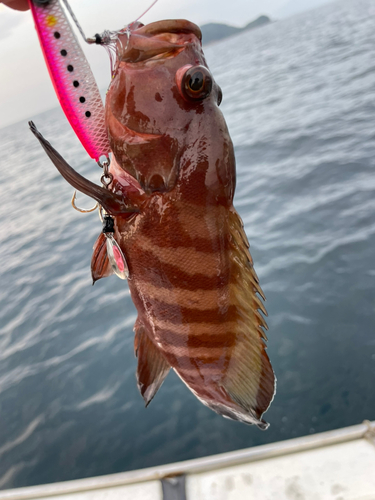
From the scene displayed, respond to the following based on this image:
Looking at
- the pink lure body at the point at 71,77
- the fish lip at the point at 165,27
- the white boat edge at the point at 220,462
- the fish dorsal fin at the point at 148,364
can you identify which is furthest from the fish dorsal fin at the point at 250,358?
the white boat edge at the point at 220,462

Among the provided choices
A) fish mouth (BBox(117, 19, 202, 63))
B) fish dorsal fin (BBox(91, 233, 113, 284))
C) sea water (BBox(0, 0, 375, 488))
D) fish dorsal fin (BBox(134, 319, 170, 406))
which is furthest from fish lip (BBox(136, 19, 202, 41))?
sea water (BBox(0, 0, 375, 488))

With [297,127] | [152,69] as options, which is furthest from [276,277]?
[297,127]

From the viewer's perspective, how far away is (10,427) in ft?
15.8

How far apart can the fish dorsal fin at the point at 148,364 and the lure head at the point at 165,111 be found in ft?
2.09

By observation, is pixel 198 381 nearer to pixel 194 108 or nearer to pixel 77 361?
pixel 194 108

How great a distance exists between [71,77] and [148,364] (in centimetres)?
107

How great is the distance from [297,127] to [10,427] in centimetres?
938

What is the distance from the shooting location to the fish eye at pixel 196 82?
3.68 ft

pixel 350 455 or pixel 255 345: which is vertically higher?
pixel 255 345

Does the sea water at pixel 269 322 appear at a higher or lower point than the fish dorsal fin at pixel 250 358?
lower

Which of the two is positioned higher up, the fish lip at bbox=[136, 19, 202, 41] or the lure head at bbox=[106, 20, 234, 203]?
the fish lip at bbox=[136, 19, 202, 41]

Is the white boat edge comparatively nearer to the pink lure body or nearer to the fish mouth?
the pink lure body

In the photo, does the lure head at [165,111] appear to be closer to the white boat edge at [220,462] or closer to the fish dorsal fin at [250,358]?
the fish dorsal fin at [250,358]

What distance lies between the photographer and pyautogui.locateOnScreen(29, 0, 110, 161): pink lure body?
107cm
